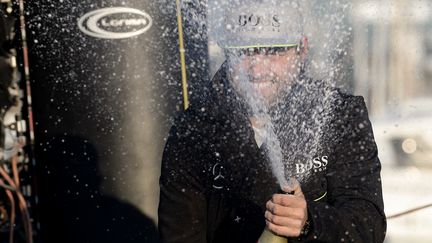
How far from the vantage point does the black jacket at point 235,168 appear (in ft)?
5.14

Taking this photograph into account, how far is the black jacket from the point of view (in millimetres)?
1567

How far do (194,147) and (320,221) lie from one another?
53 centimetres

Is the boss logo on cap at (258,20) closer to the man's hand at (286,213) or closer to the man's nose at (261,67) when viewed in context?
the man's nose at (261,67)

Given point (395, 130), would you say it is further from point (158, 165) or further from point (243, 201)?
point (243, 201)

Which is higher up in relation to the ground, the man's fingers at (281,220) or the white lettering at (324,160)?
the man's fingers at (281,220)

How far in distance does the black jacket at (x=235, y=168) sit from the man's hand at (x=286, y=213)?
38cm

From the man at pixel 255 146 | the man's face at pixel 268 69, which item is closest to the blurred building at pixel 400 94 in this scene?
the man at pixel 255 146

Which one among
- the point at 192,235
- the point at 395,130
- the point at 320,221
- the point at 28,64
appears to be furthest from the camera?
the point at 395,130

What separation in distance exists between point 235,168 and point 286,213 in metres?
0.52

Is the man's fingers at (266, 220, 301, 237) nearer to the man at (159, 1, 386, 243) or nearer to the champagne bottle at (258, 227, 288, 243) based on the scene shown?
the champagne bottle at (258, 227, 288, 243)

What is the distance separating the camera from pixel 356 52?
4418 millimetres

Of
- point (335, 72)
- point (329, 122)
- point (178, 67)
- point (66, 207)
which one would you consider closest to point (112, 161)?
point (66, 207)

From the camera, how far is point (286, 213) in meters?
1.16

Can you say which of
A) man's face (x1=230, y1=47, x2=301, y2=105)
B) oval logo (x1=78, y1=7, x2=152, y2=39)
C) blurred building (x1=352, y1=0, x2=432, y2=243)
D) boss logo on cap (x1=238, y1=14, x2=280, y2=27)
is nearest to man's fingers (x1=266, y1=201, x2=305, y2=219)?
man's face (x1=230, y1=47, x2=301, y2=105)
